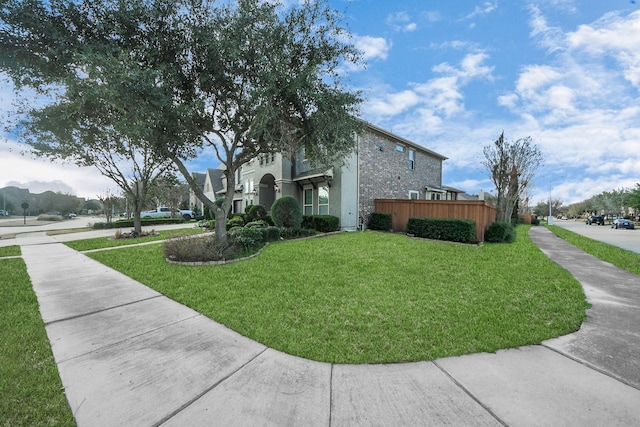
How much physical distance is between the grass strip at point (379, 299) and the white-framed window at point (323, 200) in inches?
270

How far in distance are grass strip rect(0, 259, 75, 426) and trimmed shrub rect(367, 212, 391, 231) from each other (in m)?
13.7

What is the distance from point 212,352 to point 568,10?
13.5 metres

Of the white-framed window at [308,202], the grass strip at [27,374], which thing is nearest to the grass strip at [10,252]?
the grass strip at [27,374]

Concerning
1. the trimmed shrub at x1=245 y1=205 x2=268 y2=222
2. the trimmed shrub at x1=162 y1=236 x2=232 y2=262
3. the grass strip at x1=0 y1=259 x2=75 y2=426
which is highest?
the trimmed shrub at x1=245 y1=205 x2=268 y2=222

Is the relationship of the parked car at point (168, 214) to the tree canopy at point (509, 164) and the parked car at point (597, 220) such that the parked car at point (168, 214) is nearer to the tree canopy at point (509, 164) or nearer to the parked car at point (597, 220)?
the tree canopy at point (509, 164)

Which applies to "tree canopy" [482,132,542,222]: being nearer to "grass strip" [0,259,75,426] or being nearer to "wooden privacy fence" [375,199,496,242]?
"wooden privacy fence" [375,199,496,242]

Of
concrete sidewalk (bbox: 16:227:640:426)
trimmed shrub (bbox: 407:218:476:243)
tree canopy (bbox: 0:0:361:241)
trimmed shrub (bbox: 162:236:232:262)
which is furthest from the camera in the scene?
trimmed shrub (bbox: 407:218:476:243)

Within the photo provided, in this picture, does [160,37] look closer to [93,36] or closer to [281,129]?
[93,36]

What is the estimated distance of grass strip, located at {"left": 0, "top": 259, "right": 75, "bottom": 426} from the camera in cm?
212

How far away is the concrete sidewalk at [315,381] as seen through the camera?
6.93ft

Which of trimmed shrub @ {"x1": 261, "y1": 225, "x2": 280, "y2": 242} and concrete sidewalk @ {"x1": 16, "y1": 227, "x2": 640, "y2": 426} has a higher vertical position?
trimmed shrub @ {"x1": 261, "y1": 225, "x2": 280, "y2": 242}

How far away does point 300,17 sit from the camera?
755cm

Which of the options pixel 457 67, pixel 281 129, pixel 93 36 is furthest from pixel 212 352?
pixel 457 67

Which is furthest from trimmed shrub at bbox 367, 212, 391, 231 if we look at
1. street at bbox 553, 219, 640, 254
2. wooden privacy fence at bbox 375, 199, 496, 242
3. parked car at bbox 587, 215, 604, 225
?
parked car at bbox 587, 215, 604, 225
